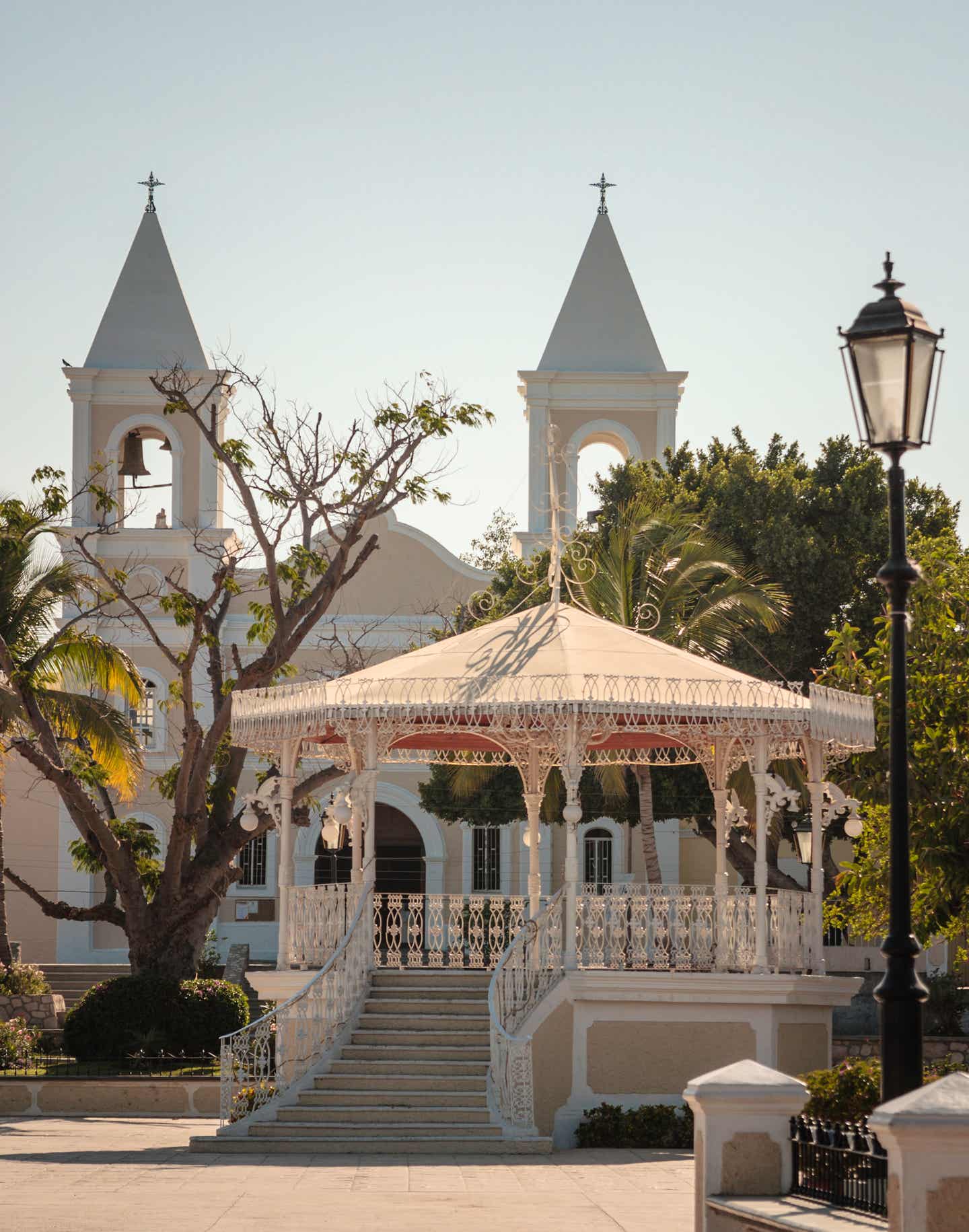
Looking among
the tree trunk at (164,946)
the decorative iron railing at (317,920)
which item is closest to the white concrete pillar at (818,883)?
the decorative iron railing at (317,920)

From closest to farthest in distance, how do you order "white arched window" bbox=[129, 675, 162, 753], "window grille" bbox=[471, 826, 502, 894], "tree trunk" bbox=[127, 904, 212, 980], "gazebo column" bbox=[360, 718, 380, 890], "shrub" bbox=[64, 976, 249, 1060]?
"gazebo column" bbox=[360, 718, 380, 890] → "shrub" bbox=[64, 976, 249, 1060] → "tree trunk" bbox=[127, 904, 212, 980] → "window grille" bbox=[471, 826, 502, 894] → "white arched window" bbox=[129, 675, 162, 753]

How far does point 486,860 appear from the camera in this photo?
3778 centimetres

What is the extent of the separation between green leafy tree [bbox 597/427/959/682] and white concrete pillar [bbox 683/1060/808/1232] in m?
21.0

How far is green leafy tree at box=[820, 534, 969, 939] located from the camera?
50.9 feet

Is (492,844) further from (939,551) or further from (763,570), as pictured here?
(939,551)

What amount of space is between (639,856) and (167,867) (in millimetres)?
15272

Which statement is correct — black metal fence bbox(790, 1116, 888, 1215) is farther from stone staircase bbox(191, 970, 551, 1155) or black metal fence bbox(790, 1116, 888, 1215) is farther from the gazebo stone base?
the gazebo stone base

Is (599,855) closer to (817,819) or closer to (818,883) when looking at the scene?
(818,883)

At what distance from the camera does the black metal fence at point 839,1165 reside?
8.60m

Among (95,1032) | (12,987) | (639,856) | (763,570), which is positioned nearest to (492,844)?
(639,856)

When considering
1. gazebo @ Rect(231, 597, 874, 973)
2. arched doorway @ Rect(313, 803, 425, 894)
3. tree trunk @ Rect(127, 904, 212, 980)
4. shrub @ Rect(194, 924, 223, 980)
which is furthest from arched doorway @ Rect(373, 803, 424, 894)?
gazebo @ Rect(231, 597, 874, 973)

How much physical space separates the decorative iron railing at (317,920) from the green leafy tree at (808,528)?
44.6ft

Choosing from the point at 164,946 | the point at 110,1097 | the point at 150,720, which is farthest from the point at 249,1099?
the point at 150,720

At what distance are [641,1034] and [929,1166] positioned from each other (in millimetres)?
9700
